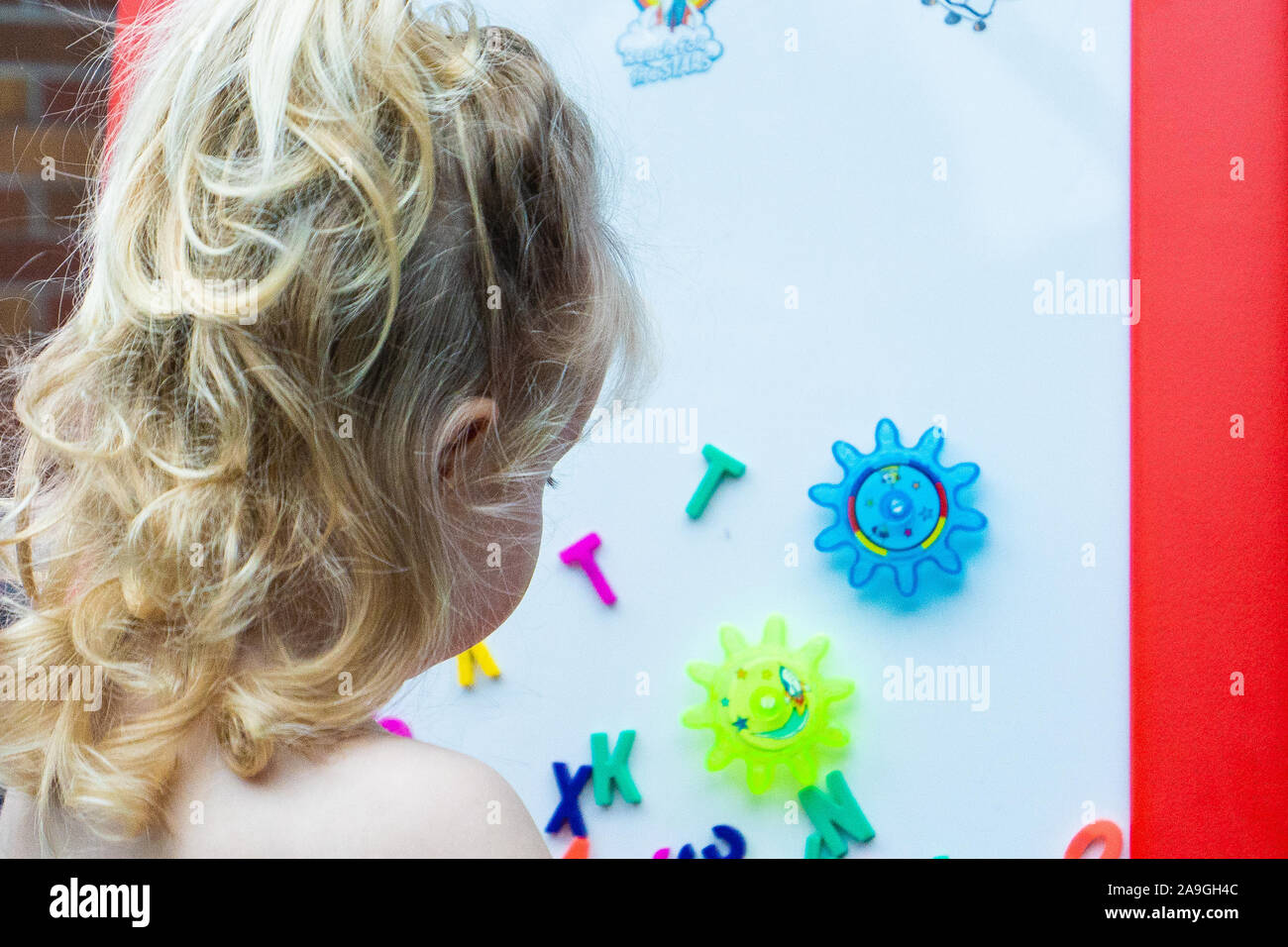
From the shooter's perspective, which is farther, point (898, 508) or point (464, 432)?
point (898, 508)

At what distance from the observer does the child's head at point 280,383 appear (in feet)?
1.59

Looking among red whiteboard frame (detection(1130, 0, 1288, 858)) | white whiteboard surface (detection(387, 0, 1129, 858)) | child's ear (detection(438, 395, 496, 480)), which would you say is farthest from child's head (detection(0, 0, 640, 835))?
red whiteboard frame (detection(1130, 0, 1288, 858))

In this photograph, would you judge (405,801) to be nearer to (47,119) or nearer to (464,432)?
(464,432)

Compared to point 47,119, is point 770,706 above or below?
below

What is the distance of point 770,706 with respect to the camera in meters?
0.88

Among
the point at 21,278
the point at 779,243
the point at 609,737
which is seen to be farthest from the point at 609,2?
the point at 609,737

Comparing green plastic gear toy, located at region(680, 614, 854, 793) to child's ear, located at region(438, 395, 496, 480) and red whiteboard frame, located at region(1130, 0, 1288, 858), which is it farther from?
child's ear, located at region(438, 395, 496, 480)

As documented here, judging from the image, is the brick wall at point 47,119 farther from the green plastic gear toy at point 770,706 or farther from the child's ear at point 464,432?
the green plastic gear toy at point 770,706

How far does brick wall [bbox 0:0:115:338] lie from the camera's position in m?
0.89

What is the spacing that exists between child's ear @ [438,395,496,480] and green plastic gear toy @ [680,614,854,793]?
1.41 feet

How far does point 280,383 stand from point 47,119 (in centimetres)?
63

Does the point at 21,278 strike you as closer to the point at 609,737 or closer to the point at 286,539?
the point at 286,539

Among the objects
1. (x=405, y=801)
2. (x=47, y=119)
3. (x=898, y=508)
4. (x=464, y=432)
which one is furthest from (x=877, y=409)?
(x=47, y=119)

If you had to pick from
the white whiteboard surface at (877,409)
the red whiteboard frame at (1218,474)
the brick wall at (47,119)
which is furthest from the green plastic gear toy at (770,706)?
the brick wall at (47,119)
